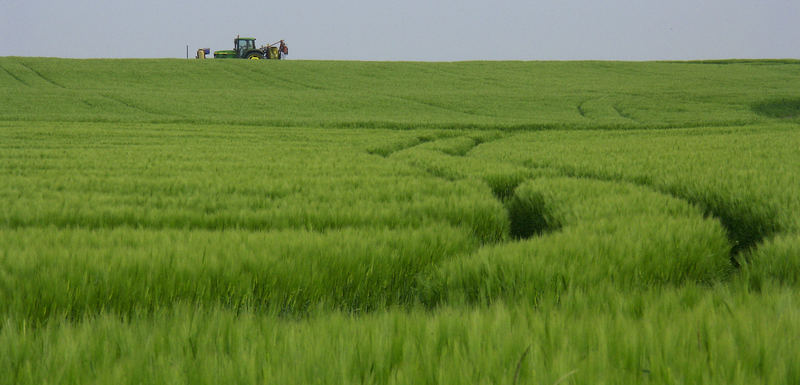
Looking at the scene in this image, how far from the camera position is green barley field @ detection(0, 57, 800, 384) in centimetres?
117

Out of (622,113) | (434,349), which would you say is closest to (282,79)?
(622,113)

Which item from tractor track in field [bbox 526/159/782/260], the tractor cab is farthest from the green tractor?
tractor track in field [bbox 526/159/782/260]

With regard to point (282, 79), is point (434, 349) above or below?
below

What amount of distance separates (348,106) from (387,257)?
2514 cm

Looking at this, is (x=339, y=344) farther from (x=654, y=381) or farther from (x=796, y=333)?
(x=796, y=333)

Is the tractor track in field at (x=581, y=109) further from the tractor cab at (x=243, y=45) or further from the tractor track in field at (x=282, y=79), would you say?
the tractor cab at (x=243, y=45)

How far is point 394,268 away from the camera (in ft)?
9.32

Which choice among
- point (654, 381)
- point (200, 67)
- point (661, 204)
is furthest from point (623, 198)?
point (200, 67)

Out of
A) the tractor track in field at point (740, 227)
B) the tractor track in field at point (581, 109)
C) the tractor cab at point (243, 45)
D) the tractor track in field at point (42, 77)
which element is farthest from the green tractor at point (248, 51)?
the tractor track in field at point (740, 227)

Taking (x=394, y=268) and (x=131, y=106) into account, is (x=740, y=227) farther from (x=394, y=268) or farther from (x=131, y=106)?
(x=131, y=106)

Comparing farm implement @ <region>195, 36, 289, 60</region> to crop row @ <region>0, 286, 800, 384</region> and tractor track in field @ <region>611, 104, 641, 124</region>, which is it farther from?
crop row @ <region>0, 286, 800, 384</region>

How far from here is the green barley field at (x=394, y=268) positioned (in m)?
1.17

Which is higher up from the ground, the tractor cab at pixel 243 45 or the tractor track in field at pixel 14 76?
the tractor cab at pixel 243 45

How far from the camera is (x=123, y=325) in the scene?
1448 mm
